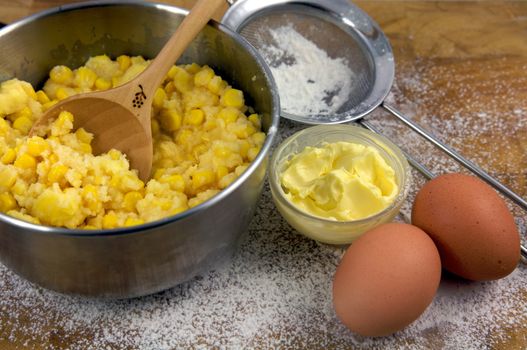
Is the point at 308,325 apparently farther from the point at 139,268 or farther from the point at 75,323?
the point at 75,323

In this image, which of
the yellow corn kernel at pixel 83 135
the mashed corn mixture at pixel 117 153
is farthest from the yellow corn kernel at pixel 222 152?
the yellow corn kernel at pixel 83 135

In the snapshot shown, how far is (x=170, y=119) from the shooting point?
1.59m

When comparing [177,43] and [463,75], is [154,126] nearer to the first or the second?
[177,43]

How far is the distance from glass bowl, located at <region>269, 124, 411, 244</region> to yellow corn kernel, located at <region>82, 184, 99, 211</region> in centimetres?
44

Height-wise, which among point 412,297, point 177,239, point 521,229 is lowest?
point 521,229

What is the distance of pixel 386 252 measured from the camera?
129 centimetres

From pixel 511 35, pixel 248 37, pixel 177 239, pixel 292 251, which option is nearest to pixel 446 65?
pixel 511 35

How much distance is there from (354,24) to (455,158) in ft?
2.20

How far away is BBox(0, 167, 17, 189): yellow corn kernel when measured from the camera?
4.41 ft

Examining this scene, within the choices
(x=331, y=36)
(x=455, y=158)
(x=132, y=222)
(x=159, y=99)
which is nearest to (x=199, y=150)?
(x=159, y=99)

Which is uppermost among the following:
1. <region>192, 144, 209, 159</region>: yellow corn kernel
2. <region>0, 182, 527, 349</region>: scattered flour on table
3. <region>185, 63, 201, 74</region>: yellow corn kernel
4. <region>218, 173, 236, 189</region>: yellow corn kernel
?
<region>185, 63, 201, 74</region>: yellow corn kernel

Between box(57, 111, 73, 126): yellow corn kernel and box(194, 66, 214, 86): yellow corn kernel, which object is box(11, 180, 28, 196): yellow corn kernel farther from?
box(194, 66, 214, 86): yellow corn kernel

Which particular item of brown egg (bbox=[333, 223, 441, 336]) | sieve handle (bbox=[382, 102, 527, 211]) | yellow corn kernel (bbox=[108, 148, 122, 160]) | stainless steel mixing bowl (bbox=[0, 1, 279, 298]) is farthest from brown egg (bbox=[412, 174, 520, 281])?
yellow corn kernel (bbox=[108, 148, 122, 160])

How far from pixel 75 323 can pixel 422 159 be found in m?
1.04
